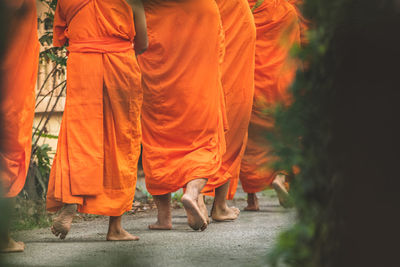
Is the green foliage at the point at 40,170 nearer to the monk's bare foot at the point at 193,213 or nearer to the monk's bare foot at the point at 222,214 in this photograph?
the monk's bare foot at the point at 222,214

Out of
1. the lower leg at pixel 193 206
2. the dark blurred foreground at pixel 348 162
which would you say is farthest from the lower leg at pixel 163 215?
the dark blurred foreground at pixel 348 162

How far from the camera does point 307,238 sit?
1.47m

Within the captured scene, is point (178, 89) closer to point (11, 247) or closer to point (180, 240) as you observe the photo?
point (180, 240)

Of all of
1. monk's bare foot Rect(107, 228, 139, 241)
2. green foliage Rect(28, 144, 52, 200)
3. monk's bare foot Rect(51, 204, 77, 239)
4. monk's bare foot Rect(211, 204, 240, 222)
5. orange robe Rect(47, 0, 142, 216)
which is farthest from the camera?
green foliage Rect(28, 144, 52, 200)

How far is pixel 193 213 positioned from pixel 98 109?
90 centimetres

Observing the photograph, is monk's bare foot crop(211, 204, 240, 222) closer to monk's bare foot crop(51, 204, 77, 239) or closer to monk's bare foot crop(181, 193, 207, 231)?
monk's bare foot crop(181, 193, 207, 231)

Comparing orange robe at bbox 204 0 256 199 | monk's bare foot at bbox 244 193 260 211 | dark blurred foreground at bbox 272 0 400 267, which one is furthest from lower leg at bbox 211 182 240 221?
dark blurred foreground at bbox 272 0 400 267

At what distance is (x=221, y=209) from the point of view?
539cm

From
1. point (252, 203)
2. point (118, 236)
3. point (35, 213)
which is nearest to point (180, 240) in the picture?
point (118, 236)

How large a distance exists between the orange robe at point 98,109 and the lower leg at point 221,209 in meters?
1.29

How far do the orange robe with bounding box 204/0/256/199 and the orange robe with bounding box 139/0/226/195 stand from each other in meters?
0.67

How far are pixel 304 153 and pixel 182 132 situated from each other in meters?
3.26

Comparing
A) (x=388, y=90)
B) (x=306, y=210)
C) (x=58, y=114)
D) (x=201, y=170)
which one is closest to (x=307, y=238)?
(x=306, y=210)

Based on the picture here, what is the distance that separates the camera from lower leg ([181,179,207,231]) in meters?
4.31
